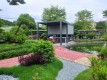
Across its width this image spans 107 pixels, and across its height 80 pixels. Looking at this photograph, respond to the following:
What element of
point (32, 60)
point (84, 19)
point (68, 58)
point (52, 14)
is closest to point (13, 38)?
point (68, 58)

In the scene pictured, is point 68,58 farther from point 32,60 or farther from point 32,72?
point 32,72

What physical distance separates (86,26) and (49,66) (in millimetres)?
48792

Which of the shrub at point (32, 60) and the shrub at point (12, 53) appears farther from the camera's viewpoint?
the shrub at point (12, 53)

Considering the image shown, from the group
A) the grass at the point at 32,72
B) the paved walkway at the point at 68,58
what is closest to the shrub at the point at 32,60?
the grass at the point at 32,72

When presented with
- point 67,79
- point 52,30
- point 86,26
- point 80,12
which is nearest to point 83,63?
point 67,79

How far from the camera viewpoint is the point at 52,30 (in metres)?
34.5

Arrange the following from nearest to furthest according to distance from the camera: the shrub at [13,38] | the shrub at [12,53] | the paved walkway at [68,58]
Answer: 1. the paved walkway at [68,58]
2. the shrub at [12,53]
3. the shrub at [13,38]

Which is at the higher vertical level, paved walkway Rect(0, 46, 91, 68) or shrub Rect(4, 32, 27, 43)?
shrub Rect(4, 32, 27, 43)

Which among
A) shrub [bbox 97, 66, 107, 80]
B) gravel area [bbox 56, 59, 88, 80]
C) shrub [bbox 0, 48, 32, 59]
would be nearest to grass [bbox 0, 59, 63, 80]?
gravel area [bbox 56, 59, 88, 80]

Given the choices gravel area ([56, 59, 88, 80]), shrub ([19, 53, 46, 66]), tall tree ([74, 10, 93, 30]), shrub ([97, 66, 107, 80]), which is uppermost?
tall tree ([74, 10, 93, 30])

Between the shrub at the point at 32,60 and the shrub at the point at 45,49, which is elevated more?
the shrub at the point at 45,49

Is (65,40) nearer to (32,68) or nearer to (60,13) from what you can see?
(32,68)

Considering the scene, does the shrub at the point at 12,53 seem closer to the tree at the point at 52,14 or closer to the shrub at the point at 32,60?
the shrub at the point at 32,60

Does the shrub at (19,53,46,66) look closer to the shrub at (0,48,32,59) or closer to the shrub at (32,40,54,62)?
the shrub at (32,40,54,62)
